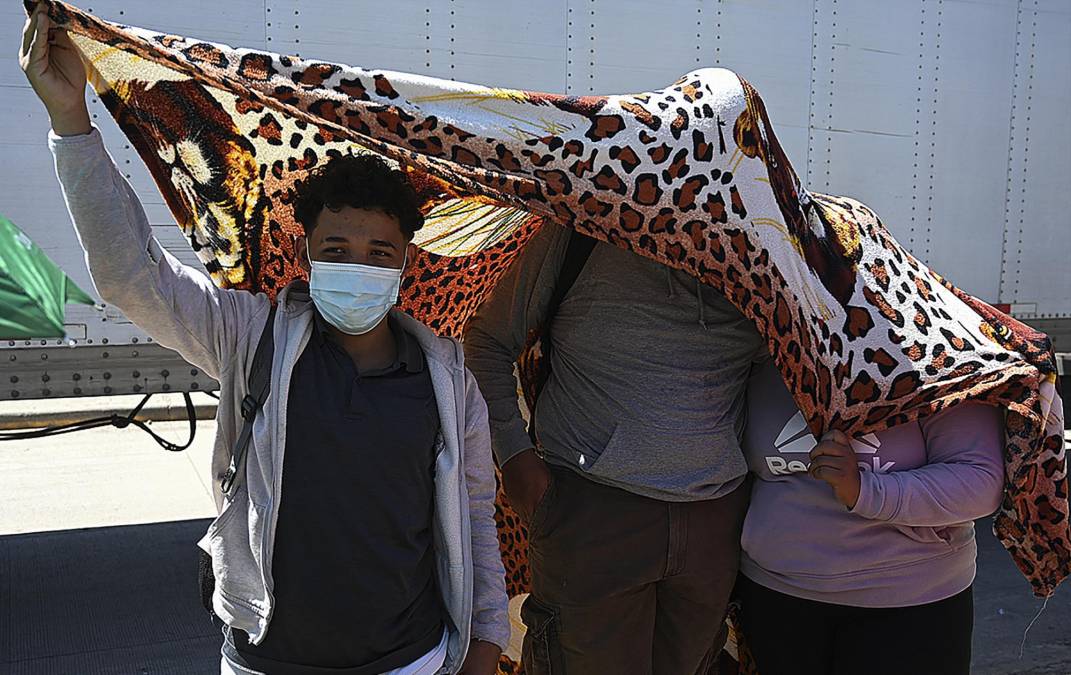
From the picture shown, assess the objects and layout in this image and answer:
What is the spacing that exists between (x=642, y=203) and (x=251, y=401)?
32.8 inches

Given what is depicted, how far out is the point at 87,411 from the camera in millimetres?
8289

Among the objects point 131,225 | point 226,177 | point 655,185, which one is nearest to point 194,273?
point 131,225

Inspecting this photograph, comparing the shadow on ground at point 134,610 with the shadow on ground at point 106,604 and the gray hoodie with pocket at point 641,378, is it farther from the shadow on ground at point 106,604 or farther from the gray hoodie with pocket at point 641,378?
the gray hoodie with pocket at point 641,378

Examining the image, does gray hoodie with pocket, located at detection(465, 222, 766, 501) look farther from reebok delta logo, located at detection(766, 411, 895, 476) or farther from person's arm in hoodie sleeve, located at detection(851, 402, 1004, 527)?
person's arm in hoodie sleeve, located at detection(851, 402, 1004, 527)

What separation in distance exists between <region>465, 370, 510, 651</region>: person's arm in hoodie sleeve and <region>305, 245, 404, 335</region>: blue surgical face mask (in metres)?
0.25

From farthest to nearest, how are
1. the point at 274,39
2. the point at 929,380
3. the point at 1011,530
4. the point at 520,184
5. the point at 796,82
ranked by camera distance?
the point at 796,82 → the point at 274,39 → the point at 1011,530 → the point at 929,380 → the point at 520,184

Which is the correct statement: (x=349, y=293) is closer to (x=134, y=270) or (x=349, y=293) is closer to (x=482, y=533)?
(x=134, y=270)

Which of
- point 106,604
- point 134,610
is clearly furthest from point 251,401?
point 106,604

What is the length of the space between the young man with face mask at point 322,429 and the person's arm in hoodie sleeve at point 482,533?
0.18 feet

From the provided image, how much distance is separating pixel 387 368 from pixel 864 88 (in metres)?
3.56

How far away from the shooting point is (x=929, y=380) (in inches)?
85.5

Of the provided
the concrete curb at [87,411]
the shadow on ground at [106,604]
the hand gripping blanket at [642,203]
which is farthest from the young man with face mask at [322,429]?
the concrete curb at [87,411]

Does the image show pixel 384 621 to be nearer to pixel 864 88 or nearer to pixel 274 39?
pixel 274 39

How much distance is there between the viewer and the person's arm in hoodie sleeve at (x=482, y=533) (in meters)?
1.94
